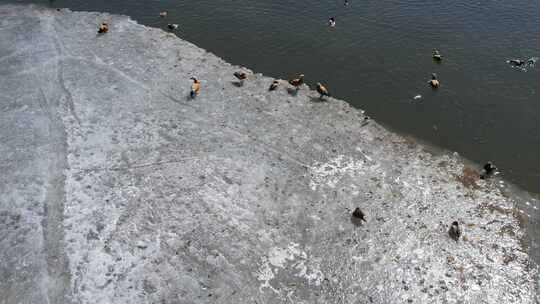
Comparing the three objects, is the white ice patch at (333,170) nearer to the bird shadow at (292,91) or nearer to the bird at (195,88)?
the bird shadow at (292,91)

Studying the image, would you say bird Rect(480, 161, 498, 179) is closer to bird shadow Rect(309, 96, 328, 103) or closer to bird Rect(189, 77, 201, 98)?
bird shadow Rect(309, 96, 328, 103)

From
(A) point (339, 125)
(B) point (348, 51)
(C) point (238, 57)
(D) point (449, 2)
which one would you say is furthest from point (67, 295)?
(D) point (449, 2)

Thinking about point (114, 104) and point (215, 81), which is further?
point (215, 81)

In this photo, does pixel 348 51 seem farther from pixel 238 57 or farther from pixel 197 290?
pixel 197 290

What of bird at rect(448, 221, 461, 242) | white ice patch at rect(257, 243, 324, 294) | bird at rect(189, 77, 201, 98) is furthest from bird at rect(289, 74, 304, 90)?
bird at rect(448, 221, 461, 242)

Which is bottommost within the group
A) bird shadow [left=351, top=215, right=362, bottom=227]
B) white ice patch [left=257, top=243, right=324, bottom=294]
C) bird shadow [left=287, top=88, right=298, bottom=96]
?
white ice patch [left=257, top=243, right=324, bottom=294]

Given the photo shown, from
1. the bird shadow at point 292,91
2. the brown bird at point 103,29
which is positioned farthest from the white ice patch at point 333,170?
the brown bird at point 103,29
